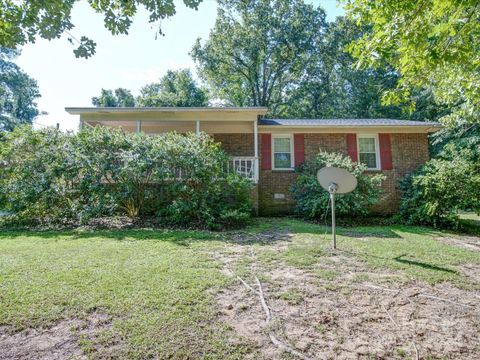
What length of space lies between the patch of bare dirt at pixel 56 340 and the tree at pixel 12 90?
1102 inches

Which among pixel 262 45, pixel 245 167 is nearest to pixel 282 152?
pixel 245 167

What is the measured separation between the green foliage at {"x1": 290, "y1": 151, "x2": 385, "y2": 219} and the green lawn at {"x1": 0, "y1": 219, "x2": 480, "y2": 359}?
143 cm

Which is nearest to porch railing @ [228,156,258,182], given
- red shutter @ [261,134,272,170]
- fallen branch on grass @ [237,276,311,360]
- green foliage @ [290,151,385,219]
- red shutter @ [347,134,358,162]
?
red shutter @ [261,134,272,170]

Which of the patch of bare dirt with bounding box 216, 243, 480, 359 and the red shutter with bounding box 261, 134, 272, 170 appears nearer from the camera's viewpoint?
the patch of bare dirt with bounding box 216, 243, 480, 359

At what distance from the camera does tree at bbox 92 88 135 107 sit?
26.1 meters

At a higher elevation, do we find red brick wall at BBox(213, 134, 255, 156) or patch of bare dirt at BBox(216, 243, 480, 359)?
red brick wall at BBox(213, 134, 255, 156)

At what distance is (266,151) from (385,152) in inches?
180

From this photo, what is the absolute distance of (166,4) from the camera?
272cm

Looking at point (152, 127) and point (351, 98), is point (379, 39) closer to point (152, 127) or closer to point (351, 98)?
point (152, 127)

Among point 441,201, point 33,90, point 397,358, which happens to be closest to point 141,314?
point 397,358

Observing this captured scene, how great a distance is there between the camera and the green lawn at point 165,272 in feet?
7.68

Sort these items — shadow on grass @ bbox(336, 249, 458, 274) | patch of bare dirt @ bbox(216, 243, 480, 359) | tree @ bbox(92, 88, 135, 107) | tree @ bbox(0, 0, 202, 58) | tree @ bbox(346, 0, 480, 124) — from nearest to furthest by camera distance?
patch of bare dirt @ bbox(216, 243, 480, 359)
tree @ bbox(0, 0, 202, 58)
tree @ bbox(346, 0, 480, 124)
shadow on grass @ bbox(336, 249, 458, 274)
tree @ bbox(92, 88, 135, 107)

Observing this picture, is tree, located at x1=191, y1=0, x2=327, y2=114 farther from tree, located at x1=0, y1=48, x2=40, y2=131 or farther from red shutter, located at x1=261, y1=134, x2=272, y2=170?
tree, located at x1=0, y1=48, x2=40, y2=131

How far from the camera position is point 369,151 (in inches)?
435
